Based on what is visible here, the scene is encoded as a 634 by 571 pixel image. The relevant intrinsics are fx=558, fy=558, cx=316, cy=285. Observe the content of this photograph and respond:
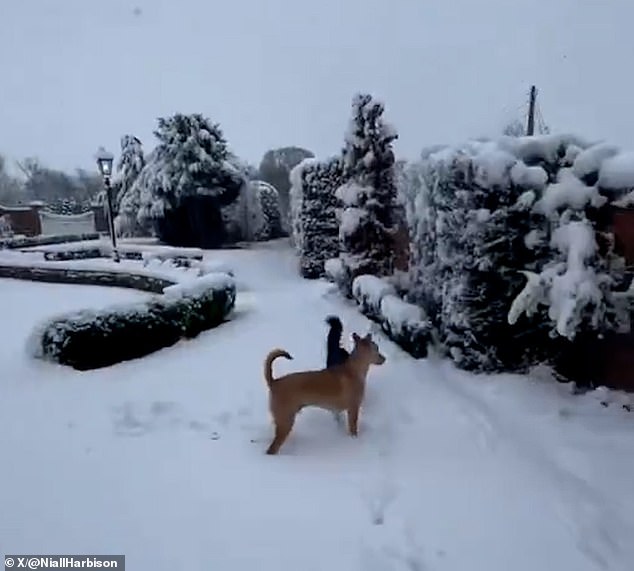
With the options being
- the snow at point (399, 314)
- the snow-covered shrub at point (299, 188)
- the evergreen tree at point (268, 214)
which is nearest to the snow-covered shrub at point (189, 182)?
the evergreen tree at point (268, 214)

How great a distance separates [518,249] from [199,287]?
182 inches

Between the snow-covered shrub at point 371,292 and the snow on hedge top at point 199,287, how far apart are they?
2.03m

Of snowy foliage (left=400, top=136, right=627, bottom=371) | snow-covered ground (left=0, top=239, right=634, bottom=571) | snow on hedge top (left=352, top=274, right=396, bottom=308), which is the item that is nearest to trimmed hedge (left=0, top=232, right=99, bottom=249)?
snow on hedge top (left=352, top=274, right=396, bottom=308)

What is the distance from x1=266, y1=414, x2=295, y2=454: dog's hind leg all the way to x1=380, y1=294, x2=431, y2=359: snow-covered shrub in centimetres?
238

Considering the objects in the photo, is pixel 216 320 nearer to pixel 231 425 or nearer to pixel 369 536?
pixel 231 425

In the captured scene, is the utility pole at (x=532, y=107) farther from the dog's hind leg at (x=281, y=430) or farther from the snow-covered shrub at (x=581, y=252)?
the dog's hind leg at (x=281, y=430)

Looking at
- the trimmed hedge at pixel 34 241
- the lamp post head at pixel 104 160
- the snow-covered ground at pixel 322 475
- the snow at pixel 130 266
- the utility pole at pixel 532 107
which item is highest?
the utility pole at pixel 532 107

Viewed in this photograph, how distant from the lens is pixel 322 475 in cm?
343

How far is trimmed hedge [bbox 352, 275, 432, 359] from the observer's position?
574cm

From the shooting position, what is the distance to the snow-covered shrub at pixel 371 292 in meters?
7.34

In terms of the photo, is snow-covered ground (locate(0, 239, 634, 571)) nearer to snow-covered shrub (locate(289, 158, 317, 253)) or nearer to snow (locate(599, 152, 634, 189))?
snow (locate(599, 152, 634, 189))

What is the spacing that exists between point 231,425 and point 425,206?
124 inches

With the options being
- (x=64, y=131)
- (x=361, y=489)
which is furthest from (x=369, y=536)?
(x=64, y=131)

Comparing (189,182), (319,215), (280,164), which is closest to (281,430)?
(319,215)
